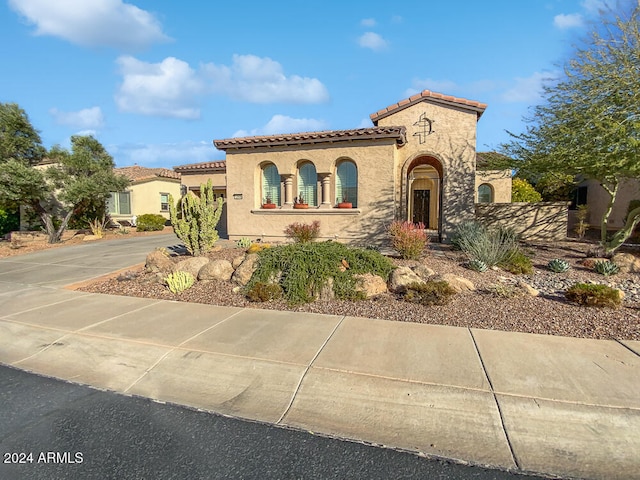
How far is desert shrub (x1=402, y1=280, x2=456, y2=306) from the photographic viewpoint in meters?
6.13

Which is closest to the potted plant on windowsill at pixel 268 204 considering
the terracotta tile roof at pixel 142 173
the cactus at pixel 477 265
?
the cactus at pixel 477 265

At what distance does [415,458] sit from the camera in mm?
2656

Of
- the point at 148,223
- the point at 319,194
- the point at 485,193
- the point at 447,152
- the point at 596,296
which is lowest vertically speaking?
the point at 596,296

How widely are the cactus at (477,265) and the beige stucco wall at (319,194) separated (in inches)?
178

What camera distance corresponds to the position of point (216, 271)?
27.0 ft

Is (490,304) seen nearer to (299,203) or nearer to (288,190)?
(299,203)

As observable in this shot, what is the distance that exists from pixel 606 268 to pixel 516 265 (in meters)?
1.97

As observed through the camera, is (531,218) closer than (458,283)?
No

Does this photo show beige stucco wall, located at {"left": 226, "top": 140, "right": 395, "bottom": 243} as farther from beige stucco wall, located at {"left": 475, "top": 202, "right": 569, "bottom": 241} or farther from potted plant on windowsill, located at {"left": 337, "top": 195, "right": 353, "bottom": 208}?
beige stucco wall, located at {"left": 475, "top": 202, "right": 569, "bottom": 241}

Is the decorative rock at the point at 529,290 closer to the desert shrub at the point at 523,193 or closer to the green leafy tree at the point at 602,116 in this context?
the green leafy tree at the point at 602,116

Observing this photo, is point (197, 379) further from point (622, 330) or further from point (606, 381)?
point (622, 330)

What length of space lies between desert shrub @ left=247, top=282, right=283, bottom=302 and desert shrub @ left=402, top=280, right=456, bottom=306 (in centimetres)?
252

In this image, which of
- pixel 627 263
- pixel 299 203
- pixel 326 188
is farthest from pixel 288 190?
pixel 627 263

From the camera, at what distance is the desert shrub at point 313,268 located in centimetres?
682
